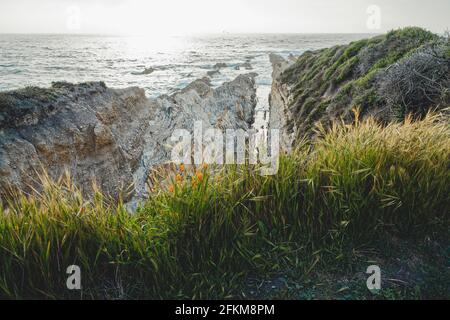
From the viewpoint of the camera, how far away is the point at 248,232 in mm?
3564

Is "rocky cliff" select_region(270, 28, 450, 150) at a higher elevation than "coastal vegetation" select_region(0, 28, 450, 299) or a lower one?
higher

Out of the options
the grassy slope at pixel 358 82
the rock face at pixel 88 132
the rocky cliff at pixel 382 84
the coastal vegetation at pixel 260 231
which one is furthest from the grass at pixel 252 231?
the grassy slope at pixel 358 82

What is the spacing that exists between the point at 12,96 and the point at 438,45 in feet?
36.1

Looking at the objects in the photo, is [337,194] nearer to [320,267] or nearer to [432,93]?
[320,267]

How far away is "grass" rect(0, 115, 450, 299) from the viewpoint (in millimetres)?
3178

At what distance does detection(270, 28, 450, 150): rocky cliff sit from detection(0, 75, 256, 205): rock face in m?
5.25

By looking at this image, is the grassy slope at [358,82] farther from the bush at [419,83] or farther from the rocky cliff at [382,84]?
the bush at [419,83]

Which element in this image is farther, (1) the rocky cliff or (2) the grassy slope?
(2) the grassy slope

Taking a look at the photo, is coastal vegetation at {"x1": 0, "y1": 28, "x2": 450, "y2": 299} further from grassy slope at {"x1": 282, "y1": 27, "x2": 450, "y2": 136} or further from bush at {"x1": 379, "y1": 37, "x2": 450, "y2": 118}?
grassy slope at {"x1": 282, "y1": 27, "x2": 450, "y2": 136}

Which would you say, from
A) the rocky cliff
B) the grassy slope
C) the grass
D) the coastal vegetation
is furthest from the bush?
the grass

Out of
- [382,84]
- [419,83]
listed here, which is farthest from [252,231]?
[382,84]

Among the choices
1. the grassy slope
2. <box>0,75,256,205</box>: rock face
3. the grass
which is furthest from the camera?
<box>0,75,256,205</box>: rock face

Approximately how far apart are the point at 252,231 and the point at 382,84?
6.14 meters

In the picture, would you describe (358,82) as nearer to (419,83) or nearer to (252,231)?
(419,83)
